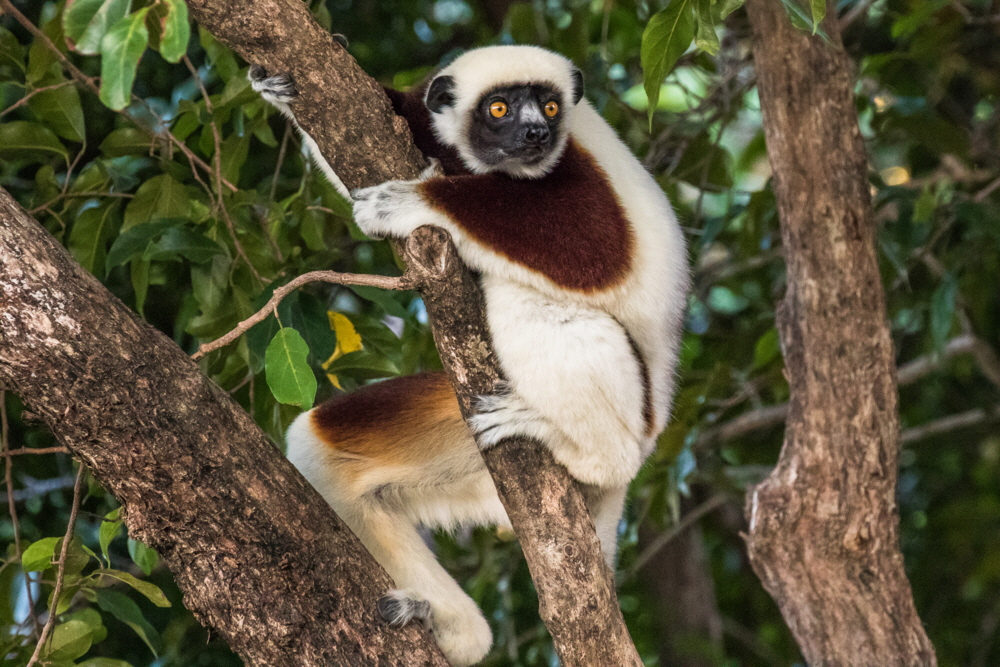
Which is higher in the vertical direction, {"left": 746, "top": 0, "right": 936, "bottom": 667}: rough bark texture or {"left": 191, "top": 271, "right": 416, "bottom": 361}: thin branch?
{"left": 191, "top": 271, "right": 416, "bottom": 361}: thin branch

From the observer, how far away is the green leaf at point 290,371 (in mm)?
2465

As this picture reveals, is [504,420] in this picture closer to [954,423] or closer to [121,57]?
[121,57]

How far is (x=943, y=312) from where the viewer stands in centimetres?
408

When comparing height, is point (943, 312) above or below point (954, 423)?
above

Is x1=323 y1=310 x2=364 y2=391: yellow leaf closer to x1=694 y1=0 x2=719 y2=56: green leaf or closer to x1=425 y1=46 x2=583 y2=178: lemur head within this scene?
x1=425 y1=46 x2=583 y2=178: lemur head

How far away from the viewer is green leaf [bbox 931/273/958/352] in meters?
4.08

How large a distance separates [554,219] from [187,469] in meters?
1.38

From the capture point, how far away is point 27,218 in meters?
2.38

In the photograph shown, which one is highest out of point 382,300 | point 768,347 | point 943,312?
point 382,300

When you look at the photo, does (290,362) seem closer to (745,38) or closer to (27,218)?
(27,218)

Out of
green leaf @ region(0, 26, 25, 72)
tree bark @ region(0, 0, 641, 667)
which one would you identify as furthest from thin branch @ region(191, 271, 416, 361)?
green leaf @ region(0, 26, 25, 72)

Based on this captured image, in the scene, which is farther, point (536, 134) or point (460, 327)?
point (536, 134)

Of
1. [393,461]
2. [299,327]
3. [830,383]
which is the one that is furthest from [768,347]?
[299,327]

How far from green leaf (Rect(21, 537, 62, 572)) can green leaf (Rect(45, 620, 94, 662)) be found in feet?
0.63
